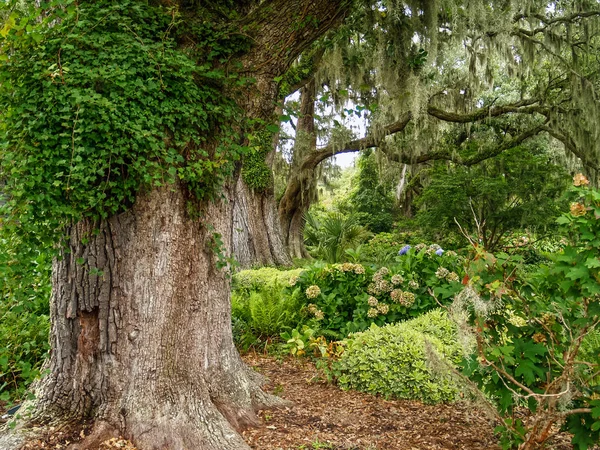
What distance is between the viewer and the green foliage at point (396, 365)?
153 inches

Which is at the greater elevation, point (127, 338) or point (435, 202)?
point (435, 202)

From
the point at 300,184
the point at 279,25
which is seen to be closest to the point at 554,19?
the point at 300,184

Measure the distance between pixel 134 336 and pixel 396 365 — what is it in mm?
2020

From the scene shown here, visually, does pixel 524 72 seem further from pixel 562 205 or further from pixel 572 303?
pixel 572 303

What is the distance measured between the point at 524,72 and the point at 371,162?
9525 mm

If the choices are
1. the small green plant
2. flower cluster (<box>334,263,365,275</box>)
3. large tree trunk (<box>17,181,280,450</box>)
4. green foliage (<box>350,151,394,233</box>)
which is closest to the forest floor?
large tree trunk (<box>17,181,280,450</box>)

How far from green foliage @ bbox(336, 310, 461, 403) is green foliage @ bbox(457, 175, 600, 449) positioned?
1001 millimetres

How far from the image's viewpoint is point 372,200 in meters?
19.0

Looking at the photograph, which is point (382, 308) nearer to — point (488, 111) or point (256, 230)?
point (256, 230)

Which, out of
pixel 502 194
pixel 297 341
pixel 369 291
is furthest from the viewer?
pixel 502 194

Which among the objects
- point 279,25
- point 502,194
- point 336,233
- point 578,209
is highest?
point 279,25

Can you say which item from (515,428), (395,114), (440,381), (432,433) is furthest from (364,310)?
(395,114)

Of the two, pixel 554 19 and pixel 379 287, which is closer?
pixel 379 287

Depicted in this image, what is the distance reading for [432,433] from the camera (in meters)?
3.36
